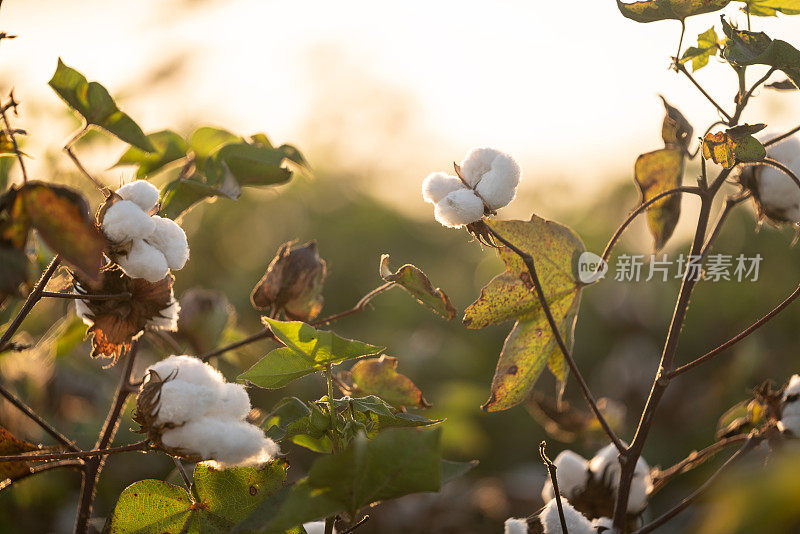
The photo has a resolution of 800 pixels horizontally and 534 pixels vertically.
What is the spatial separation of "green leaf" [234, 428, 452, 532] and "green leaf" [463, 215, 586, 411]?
21cm

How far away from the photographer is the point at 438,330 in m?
2.34

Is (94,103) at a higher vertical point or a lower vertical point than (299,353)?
higher

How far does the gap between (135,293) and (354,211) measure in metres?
2.62

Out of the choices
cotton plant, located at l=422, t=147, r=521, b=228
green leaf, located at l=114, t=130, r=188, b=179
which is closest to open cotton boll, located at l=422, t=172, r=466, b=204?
cotton plant, located at l=422, t=147, r=521, b=228

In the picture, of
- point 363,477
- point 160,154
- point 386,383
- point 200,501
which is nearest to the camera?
point 363,477

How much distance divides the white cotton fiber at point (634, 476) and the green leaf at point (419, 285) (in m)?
0.25

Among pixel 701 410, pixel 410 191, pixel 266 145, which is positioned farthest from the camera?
pixel 410 191

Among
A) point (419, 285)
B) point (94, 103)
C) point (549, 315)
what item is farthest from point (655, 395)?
point (94, 103)

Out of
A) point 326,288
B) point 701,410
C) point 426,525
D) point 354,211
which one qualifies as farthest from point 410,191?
point 426,525

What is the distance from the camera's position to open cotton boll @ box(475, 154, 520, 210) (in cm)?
57

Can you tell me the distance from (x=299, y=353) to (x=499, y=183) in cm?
20

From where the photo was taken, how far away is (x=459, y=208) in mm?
565

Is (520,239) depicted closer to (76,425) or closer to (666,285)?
(76,425)

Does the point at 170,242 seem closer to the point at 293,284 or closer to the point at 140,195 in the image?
the point at 140,195
